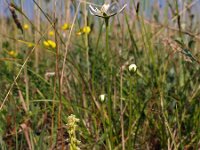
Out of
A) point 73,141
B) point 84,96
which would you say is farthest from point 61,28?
point 73,141

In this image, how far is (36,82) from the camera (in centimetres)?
153

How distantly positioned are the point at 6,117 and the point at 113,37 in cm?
103

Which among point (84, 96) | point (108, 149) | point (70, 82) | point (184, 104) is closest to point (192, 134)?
point (184, 104)

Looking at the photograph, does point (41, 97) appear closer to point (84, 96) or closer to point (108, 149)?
point (84, 96)

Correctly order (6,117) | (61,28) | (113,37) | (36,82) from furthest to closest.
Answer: (113,37), (61,28), (36,82), (6,117)

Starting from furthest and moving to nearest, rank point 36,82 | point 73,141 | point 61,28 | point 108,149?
point 61,28, point 36,82, point 108,149, point 73,141

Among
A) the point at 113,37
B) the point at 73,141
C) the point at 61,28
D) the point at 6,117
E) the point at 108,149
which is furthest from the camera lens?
the point at 113,37

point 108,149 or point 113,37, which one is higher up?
point 113,37

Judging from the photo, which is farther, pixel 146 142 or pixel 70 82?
pixel 70 82

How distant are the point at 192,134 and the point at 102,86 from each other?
1.54 ft

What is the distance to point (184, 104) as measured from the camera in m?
1.28

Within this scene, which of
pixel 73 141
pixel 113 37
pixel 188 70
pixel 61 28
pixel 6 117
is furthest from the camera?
pixel 113 37

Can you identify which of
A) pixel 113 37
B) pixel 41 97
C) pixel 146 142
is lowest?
pixel 146 142

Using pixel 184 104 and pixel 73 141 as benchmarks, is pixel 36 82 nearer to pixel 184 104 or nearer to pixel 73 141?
pixel 184 104
